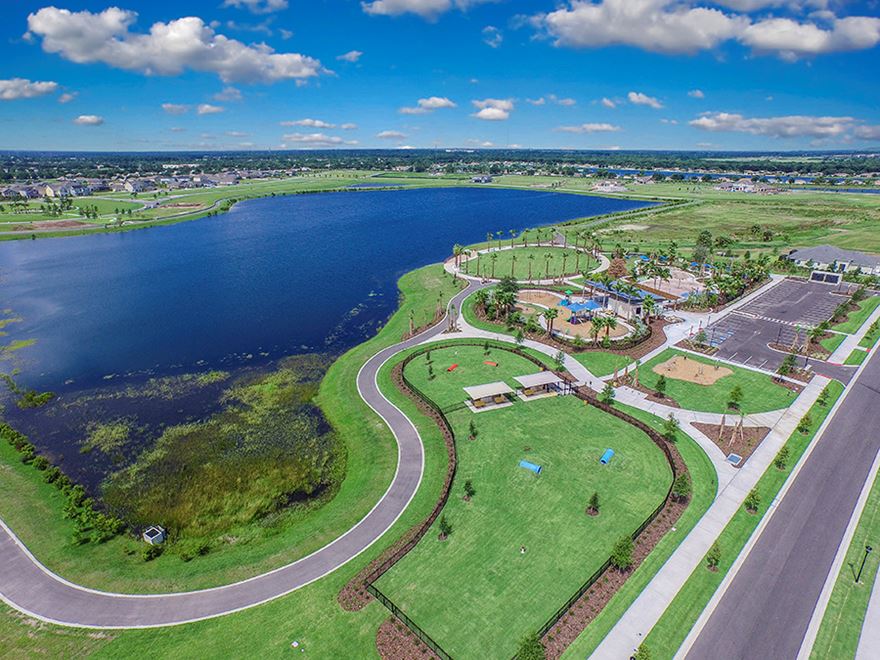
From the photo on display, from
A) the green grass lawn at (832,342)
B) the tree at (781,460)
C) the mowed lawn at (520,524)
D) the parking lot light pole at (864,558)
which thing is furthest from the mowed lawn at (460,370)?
the green grass lawn at (832,342)

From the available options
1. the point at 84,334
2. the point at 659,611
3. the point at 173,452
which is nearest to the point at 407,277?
the point at 84,334

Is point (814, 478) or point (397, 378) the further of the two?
point (397, 378)

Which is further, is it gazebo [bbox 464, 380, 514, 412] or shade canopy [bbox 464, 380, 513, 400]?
gazebo [bbox 464, 380, 514, 412]

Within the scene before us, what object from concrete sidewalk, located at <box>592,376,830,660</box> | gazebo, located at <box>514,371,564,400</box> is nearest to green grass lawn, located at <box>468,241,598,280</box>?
gazebo, located at <box>514,371,564,400</box>

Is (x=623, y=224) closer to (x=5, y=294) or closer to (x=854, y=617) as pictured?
(x=854, y=617)

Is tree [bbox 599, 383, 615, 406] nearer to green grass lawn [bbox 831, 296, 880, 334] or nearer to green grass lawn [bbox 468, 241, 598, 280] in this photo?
green grass lawn [bbox 831, 296, 880, 334]

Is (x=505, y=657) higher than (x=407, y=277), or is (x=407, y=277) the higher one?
(x=407, y=277)

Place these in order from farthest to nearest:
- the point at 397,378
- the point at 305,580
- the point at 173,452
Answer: the point at 397,378
the point at 173,452
the point at 305,580
